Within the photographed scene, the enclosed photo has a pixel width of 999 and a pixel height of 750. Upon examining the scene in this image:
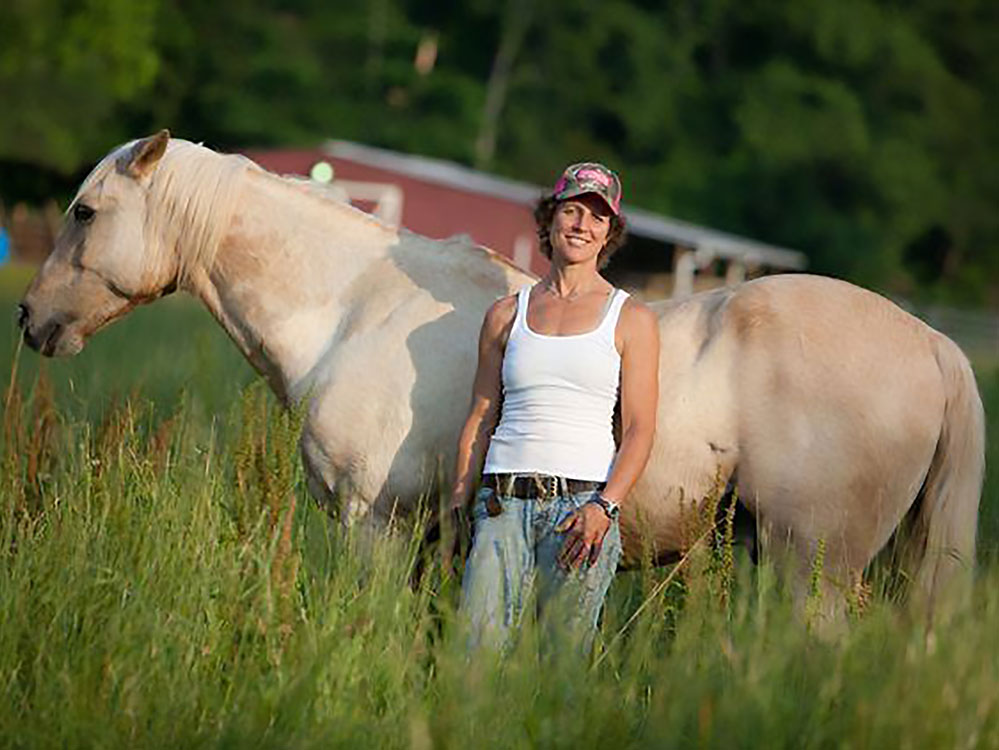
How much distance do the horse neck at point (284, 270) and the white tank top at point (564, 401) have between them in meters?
1.05

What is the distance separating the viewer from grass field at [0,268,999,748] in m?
3.91

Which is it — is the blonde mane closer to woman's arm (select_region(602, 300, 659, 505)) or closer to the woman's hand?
woman's arm (select_region(602, 300, 659, 505))

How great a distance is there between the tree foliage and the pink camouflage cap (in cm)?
4265

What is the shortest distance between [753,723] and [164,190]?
2957 mm

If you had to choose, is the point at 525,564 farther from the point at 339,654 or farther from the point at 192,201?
the point at 192,201

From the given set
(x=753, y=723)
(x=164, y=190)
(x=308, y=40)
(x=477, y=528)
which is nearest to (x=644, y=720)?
(x=753, y=723)

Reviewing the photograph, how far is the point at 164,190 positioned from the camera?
575cm

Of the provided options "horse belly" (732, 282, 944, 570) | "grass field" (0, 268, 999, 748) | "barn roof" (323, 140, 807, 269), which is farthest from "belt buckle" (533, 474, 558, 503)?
"barn roof" (323, 140, 807, 269)

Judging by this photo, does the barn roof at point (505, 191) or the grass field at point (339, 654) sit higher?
the grass field at point (339, 654)

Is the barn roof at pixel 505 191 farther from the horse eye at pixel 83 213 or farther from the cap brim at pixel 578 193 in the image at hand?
the cap brim at pixel 578 193

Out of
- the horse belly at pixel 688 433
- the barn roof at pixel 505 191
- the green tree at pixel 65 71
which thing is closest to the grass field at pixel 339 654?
the horse belly at pixel 688 433

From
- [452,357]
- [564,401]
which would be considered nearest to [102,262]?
[452,357]

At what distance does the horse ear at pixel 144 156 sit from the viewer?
5633 mm

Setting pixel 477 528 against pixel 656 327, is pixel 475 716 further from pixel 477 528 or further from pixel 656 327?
pixel 656 327
